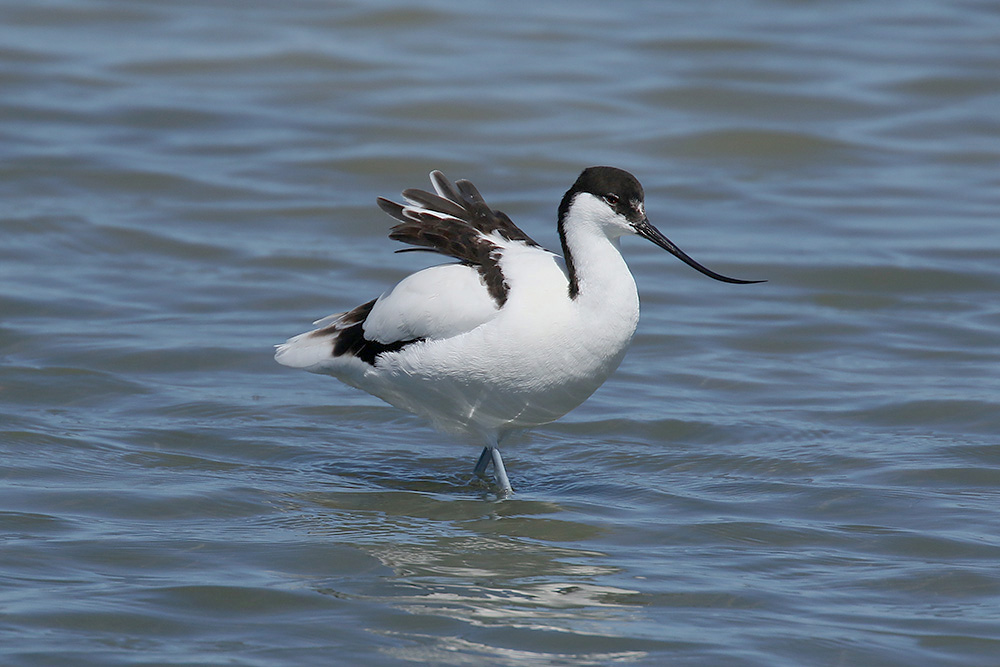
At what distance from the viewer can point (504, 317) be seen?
6.14m

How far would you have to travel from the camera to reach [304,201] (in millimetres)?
11773

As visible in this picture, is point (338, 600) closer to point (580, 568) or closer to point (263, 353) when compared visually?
point (580, 568)

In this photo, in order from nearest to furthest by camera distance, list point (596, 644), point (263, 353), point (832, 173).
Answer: point (596, 644)
point (263, 353)
point (832, 173)

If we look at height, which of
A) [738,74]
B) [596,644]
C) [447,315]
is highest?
[738,74]

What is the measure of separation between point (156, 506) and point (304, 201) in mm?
5801

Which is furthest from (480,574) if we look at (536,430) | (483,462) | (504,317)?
(536,430)

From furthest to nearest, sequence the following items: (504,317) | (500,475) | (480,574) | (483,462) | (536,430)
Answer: (536,430) < (483,462) < (500,475) < (504,317) < (480,574)

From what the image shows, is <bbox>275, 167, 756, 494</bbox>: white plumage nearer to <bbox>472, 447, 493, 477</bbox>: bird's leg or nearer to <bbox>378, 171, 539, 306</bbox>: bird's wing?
<bbox>378, 171, 539, 306</bbox>: bird's wing

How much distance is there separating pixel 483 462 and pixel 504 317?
113 centimetres

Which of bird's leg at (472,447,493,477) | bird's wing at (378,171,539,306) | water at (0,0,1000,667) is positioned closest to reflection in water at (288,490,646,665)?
water at (0,0,1000,667)

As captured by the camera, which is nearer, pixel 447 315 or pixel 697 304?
pixel 447 315

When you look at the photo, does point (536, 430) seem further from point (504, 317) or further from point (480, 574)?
point (480, 574)

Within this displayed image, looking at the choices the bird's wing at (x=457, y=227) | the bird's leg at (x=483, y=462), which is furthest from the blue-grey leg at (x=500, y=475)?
the bird's wing at (x=457, y=227)

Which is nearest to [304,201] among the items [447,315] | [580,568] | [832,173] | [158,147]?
[158,147]
